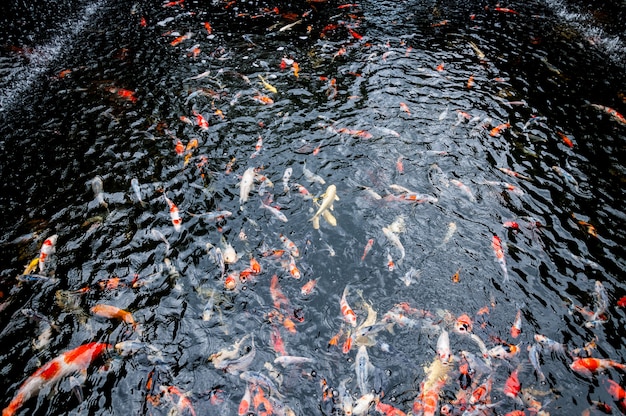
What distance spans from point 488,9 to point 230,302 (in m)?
15.9

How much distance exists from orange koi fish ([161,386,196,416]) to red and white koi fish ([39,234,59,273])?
11.4 feet

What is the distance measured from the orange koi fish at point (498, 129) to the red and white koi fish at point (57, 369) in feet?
31.7

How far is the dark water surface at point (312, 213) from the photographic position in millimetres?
5723

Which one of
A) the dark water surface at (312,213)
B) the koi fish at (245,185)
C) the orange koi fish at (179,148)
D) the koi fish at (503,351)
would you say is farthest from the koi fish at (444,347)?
the orange koi fish at (179,148)

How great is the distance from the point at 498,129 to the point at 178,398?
9.45 metres

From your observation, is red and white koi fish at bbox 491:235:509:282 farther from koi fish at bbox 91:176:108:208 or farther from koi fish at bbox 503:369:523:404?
koi fish at bbox 91:176:108:208

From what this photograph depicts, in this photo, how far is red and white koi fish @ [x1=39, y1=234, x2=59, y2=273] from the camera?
6.93 m

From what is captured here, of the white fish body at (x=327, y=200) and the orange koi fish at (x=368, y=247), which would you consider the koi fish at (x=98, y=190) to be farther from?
the orange koi fish at (x=368, y=247)

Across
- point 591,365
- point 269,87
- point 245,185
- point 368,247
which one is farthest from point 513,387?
point 269,87

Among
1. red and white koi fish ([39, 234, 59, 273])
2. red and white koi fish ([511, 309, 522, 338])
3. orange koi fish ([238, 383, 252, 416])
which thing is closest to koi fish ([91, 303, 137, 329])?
red and white koi fish ([39, 234, 59, 273])

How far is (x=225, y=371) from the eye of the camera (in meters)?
5.74

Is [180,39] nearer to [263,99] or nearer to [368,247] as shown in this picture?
[263,99]

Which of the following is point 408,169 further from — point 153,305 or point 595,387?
point 153,305

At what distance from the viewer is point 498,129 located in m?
9.84
